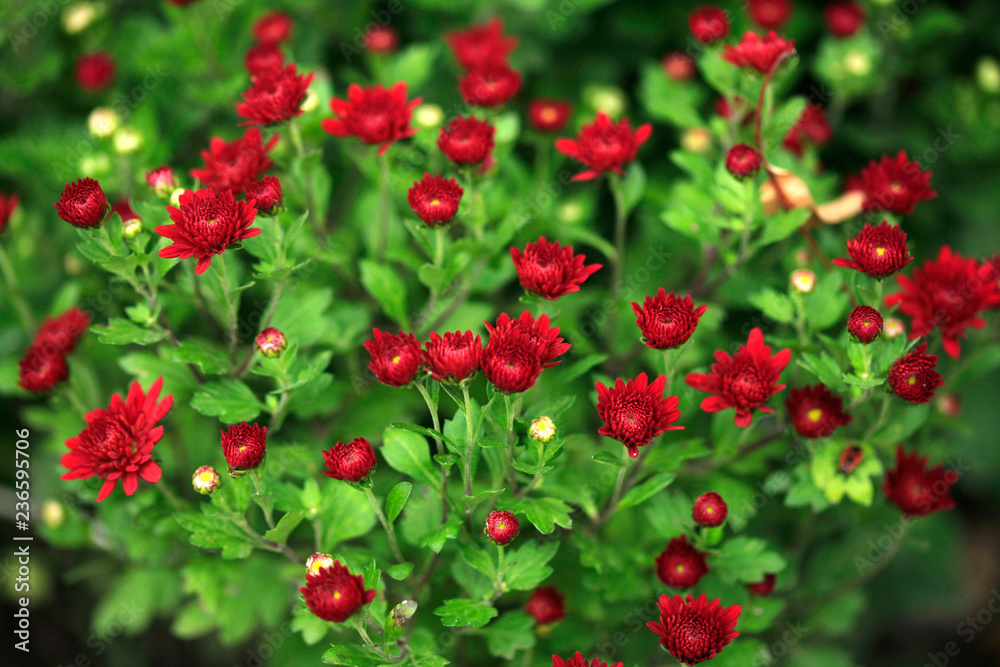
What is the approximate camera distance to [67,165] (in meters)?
2.35

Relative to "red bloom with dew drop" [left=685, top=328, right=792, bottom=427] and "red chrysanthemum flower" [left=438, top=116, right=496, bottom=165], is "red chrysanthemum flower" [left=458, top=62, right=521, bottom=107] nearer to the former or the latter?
"red chrysanthemum flower" [left=438, top=116, right=496, bottom=165]

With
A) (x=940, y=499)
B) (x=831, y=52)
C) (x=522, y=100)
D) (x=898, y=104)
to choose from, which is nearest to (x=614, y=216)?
(x=522, y=100)

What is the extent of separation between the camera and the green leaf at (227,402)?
5.05 ft

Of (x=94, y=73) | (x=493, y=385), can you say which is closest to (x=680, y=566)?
(x=493, y=385)

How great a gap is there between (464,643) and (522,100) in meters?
1.99

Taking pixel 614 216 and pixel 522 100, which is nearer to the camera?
pixel 614 216

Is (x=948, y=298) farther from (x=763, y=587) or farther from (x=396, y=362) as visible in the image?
(x=396, y=362)

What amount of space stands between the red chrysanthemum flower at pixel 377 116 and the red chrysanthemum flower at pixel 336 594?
35.1 inches

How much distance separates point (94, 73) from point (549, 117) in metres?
1.45

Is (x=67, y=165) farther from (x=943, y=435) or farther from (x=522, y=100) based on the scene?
(x=943, y=435)

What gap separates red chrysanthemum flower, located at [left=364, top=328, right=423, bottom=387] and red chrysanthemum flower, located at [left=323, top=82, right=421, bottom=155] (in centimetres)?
53

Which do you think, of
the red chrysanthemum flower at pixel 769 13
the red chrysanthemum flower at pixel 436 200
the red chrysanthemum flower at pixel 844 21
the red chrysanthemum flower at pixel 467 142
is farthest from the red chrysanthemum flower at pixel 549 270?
the red chrysanthemum flower at pixel 844 21

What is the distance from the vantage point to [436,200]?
1.54m

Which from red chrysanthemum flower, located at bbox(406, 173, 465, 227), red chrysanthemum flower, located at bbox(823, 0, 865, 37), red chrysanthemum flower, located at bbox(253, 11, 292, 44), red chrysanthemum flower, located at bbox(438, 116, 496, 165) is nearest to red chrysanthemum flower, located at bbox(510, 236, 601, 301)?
red chrysanthemum flower, located at bbox(406, 173, 465, 227)
